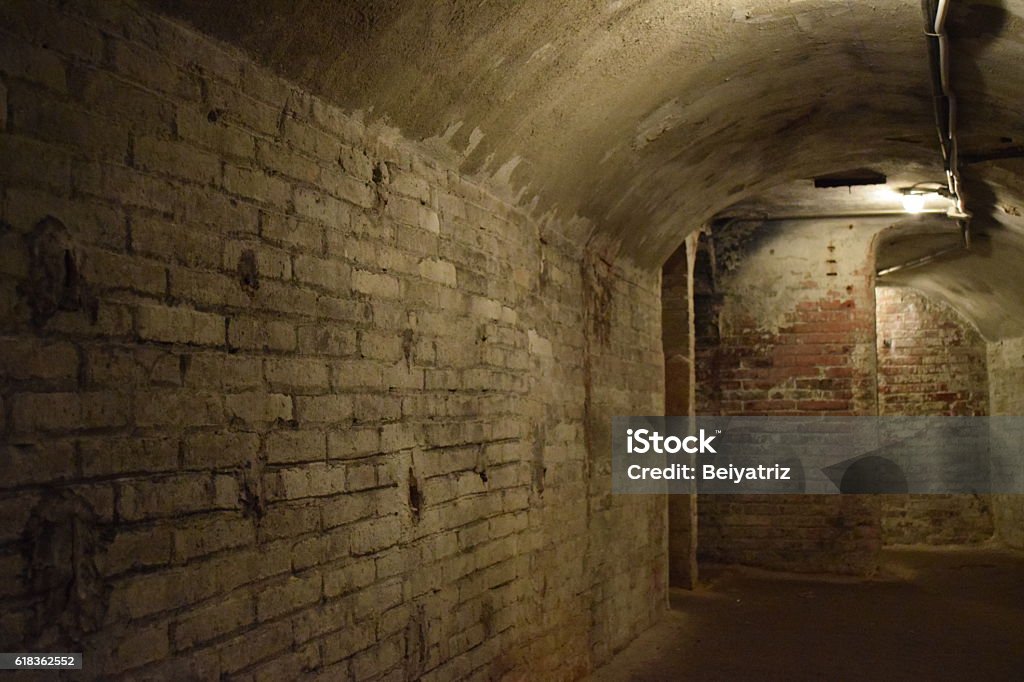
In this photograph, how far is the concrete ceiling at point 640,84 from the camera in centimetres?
300

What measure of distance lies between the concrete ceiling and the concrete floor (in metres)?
2.47

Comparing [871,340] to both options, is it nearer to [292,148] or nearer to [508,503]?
[508,503]

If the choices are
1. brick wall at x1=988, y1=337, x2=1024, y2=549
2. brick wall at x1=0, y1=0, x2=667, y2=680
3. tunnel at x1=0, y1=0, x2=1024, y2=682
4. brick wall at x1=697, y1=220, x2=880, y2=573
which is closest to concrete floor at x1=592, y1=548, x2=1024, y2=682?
tunnel at x1=0, y1=0, x2=1024, y2=682

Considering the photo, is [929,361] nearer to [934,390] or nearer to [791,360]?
[934,390]

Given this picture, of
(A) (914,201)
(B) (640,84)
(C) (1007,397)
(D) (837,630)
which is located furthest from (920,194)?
(C) (1007,397)

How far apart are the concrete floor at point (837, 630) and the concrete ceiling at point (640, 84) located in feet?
8.11

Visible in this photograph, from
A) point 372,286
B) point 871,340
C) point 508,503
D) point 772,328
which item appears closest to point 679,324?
point 772,328

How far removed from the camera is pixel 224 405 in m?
2.55

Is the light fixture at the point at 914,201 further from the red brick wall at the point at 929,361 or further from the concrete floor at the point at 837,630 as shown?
the red brick wall at the point at 929,361

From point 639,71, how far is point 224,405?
2448 mm

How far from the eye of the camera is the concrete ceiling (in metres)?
3.00

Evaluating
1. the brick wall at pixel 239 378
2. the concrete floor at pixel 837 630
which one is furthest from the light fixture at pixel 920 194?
the brick wall at pixel 239 378

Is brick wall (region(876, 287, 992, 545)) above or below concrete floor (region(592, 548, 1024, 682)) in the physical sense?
above

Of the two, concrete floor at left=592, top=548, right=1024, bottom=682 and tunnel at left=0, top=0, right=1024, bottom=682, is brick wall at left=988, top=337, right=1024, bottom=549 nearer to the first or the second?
concrete floor at left=592, top=548, right=1024, bottom=682
